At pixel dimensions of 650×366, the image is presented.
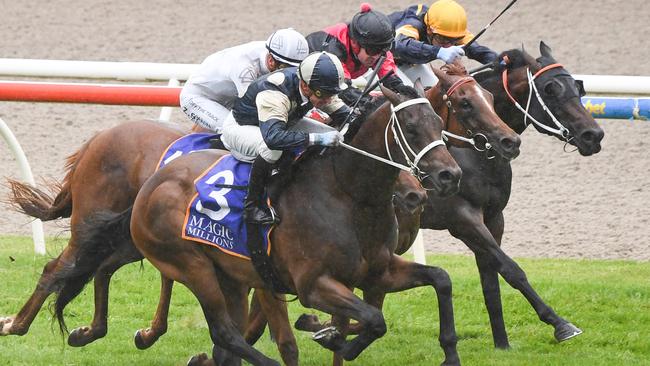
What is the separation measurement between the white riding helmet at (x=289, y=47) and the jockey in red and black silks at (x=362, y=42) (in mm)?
237

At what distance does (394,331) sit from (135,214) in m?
1.91

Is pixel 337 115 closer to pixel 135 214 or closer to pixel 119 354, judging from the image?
pixel 135 214

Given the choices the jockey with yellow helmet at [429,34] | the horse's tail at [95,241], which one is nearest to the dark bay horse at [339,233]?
the horse's tail at [95,241]

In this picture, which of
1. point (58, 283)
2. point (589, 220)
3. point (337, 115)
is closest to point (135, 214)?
point (58, 283)

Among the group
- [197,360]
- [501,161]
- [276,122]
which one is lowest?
[197,360]

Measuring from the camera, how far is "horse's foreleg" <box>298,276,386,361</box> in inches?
221

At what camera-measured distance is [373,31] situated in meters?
6.16

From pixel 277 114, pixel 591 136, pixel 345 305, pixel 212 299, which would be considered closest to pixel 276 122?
pixel 277 114

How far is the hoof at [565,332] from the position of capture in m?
6.55

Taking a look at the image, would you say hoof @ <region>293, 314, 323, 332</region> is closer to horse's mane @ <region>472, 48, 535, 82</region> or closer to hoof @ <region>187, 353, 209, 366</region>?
hoof @ <region>187, 353, 209, 366</region>

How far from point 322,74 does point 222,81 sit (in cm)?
148

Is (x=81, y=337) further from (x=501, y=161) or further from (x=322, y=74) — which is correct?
(x=501, y=161)

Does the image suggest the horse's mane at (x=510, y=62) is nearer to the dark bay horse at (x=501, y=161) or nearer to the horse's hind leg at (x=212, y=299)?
the dark bay horse at (x=501, y=161)

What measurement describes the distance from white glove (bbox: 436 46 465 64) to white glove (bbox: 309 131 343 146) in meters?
1.27
